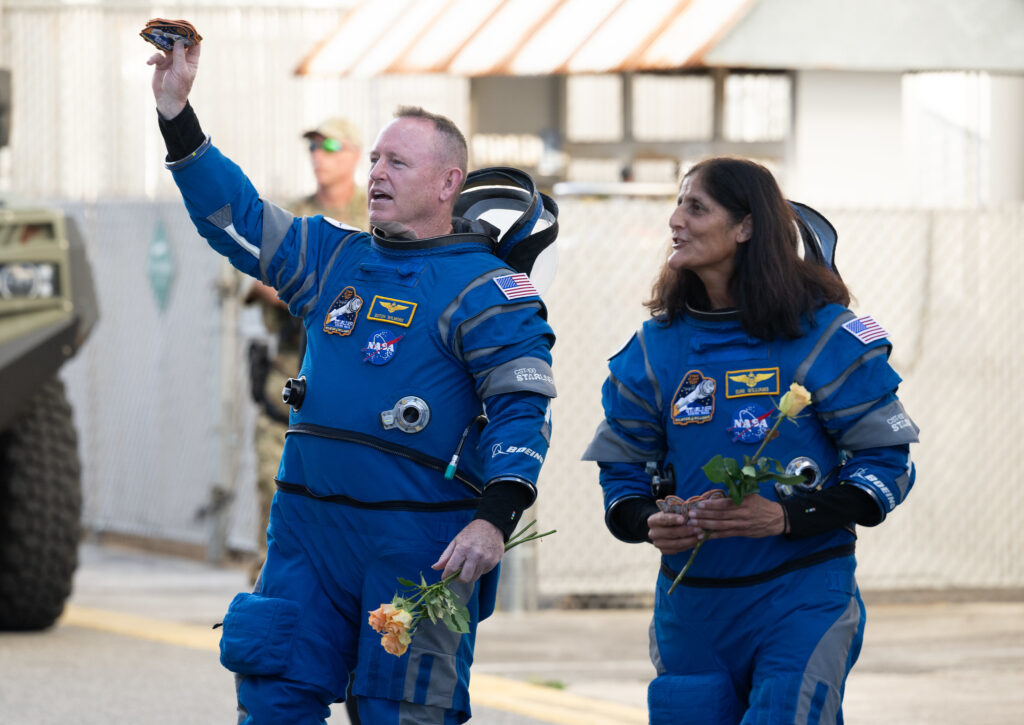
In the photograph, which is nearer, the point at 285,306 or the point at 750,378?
the point at 750,378

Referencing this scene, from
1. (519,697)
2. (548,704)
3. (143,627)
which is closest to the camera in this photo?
Result: (548,704)

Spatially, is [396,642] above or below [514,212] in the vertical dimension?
below

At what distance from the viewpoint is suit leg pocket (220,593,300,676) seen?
173 inches

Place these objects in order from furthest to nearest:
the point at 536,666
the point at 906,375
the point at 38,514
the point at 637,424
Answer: the point at 906,375
the point at 38,514
the point at 536,666
the point at 637,424

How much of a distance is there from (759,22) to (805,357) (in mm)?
7147

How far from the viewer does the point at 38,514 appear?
28.2ft

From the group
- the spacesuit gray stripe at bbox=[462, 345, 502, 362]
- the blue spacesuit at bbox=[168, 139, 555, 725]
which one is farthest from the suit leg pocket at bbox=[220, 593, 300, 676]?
the spacesuit gray stripe at bbox=[462, 345, 502, 362]

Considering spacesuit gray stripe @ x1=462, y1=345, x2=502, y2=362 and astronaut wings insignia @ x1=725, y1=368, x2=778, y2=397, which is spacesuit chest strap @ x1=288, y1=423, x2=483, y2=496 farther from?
astronaut wings insignia @ x1=725, y1=368, x2=778, y2=397

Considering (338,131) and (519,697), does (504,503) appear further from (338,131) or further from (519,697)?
(338,131)

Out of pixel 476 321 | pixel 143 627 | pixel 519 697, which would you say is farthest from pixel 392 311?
pixel 143 627

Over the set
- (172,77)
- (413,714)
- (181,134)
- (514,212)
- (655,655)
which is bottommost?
(413,714)

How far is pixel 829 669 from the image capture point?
430cm

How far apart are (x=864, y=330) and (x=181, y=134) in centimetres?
162

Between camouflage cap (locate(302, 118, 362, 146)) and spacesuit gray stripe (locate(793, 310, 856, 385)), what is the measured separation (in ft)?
14.7
